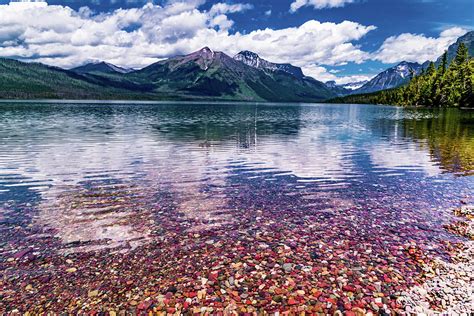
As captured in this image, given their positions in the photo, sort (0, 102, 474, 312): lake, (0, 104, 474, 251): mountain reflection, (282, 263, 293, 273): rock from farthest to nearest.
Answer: (0, 104, 474, 251): mountain reflection, (282, 263, 293, 273): rock, (0, 102, 474, 312): lake

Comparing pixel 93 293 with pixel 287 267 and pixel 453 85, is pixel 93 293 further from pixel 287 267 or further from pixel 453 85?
pixel 453 85

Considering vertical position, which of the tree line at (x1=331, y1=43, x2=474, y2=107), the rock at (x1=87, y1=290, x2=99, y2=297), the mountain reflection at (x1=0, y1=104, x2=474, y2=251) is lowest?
the rock at (x1=87, y1=290, x2=99, y2=297)

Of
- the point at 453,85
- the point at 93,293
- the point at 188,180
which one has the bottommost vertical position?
the point at 93,293

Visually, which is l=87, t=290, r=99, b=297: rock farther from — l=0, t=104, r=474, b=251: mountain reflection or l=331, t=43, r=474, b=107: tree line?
l=331, t=43, r=474, b=107: tree line

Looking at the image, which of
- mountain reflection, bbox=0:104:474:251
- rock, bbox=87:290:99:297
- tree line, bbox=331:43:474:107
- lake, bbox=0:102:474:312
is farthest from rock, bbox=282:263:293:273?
tree line, bbox=331:43:474:107

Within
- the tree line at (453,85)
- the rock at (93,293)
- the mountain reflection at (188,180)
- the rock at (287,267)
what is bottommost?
the rock at (93,293)

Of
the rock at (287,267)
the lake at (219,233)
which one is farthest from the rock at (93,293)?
the rock at (287,267)

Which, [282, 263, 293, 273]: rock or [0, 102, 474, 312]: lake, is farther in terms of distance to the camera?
[282, 263, 293, 273]: rock

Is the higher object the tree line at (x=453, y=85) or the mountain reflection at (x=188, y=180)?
the tree line at (x=453, y=85)

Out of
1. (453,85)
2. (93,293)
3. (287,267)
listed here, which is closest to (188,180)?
(287,267)

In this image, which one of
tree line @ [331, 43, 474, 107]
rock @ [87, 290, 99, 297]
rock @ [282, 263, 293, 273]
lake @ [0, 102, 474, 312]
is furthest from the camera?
tree line @ [331, 43, 474, 107]

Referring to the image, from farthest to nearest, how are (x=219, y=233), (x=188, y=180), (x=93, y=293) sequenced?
(x=188, y=180)
(x=219, y=233)
(x=93, y=293)

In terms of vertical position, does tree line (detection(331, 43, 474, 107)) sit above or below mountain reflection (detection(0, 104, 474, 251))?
above

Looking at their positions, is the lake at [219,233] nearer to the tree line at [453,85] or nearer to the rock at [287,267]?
the rock at [287,267]
